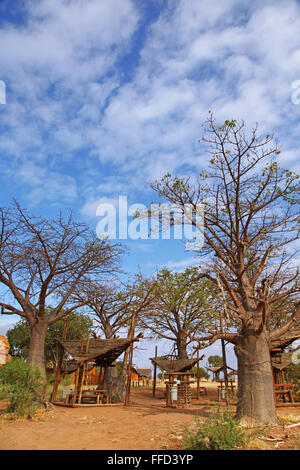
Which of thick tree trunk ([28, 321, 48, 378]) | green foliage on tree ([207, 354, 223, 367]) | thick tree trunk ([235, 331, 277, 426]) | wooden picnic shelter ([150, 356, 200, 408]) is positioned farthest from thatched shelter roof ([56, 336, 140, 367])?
green foliage on tree ([207, 354, 223, 367])

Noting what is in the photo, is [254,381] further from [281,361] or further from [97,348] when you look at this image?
[281,361]

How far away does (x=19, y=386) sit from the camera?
9414 millimetres

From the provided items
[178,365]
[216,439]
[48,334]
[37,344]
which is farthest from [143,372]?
[216,439]

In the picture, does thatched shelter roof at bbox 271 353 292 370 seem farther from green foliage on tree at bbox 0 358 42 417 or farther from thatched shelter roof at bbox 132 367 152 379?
thatched shelter roof at bbox 132 367 152 379

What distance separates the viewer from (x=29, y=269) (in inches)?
542

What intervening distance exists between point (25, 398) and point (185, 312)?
46.4ft

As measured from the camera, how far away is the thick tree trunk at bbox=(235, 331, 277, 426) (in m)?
8.74

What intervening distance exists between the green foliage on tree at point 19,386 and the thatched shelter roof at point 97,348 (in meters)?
4.52

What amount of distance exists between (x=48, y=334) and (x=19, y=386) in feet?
73.5

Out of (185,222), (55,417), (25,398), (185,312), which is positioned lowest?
(55,417)

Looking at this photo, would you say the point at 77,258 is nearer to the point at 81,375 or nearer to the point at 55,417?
the point at 81,375

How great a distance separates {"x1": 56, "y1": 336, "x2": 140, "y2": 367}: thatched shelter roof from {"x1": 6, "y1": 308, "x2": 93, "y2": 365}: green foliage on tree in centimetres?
1309

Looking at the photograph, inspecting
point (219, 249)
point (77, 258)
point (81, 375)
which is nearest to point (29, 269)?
point (77, 258)
